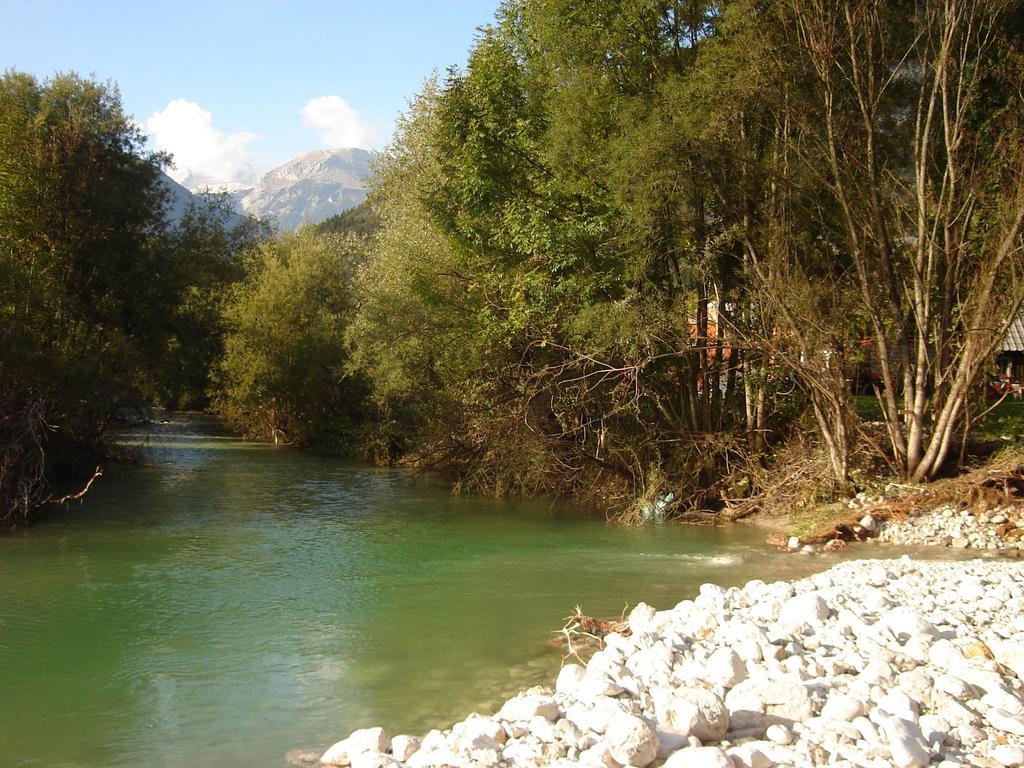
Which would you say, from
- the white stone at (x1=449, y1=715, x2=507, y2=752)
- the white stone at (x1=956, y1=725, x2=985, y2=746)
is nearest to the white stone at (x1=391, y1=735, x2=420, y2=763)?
the white stone at (x1=449, y1=715, x2=507, y2=752)

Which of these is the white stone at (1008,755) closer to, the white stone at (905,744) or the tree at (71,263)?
A: the white stone at (905,744)

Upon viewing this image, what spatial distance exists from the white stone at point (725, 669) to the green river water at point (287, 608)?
180cm

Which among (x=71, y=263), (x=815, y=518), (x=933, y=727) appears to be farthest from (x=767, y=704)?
(x=71, y=263)

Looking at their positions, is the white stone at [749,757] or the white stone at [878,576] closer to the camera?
the white stone at [749,757]

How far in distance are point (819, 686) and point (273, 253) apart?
31.3 meters

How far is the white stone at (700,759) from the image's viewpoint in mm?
5512

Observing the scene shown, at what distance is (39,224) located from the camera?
68.5 ft

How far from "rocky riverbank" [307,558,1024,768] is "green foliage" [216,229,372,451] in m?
21.9

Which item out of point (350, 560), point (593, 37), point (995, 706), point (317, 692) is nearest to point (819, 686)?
point (995, 706)

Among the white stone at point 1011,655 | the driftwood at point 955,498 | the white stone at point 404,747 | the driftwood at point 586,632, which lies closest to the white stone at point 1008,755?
the white stone at point 1011,655

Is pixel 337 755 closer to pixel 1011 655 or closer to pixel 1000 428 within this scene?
pixel 1011 655

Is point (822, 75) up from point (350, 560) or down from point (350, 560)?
up

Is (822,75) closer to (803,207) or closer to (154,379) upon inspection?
(803,207)

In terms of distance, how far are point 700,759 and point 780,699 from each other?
1242 mm
